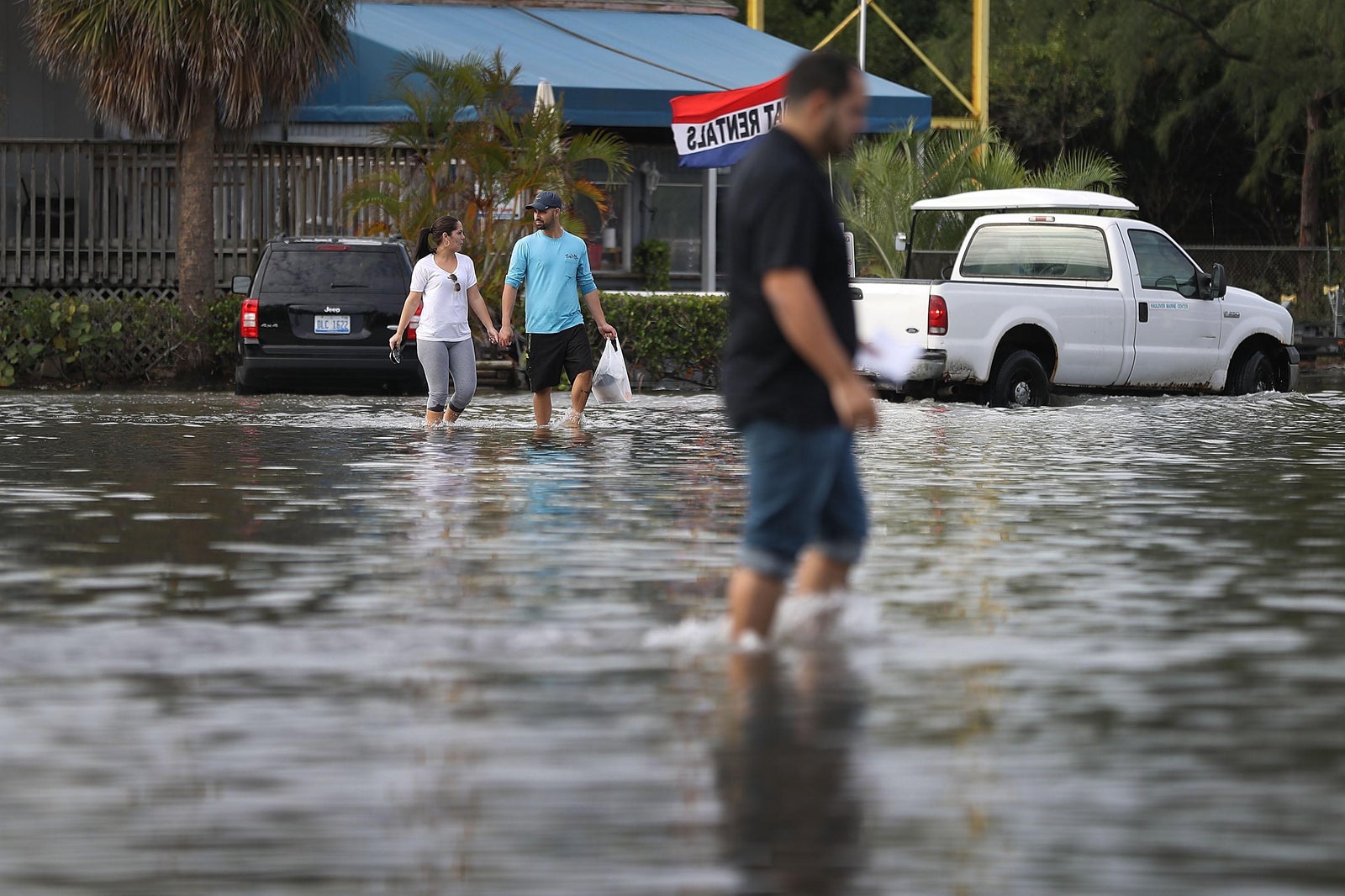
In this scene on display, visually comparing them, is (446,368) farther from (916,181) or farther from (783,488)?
(916,181)

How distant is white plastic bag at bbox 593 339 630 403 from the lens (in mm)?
19141

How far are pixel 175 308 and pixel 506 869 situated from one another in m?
21.8

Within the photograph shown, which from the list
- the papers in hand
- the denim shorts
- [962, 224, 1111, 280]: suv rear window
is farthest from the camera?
[962, 224, 1111, 280]: suv rear window

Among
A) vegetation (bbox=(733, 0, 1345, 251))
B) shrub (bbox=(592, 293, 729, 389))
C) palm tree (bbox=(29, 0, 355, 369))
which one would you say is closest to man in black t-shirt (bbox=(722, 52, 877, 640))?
shrub (bbox=(592, 293, 729, 389))

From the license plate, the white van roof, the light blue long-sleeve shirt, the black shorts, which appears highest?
the white van roof

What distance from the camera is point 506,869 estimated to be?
511 cm

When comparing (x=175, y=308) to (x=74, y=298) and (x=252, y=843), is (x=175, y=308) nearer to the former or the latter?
(x=74, y=298)

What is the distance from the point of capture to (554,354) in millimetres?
18203

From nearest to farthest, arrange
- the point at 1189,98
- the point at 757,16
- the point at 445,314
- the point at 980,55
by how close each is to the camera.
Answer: the point at 445,314 → the point at 980,55 → the point at 757,16 → the point at 1189,98

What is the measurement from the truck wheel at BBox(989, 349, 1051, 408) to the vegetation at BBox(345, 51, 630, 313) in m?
5.64

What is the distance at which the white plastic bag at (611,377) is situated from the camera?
19141 millimetres

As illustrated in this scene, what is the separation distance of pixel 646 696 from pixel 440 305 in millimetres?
10935

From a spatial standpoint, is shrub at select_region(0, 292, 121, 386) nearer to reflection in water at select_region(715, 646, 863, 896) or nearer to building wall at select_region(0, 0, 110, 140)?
building wall at select_region(0, 0, 110, 140)

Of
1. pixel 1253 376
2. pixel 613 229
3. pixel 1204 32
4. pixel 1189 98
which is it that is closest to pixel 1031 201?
pixel 1253 376
